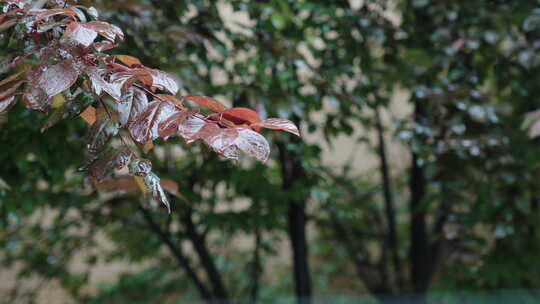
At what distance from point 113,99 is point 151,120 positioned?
2.8 inches

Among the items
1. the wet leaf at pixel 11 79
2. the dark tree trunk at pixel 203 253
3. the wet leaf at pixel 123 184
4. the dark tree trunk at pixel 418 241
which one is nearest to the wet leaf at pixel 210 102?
the wet leaf at pixel 11 79

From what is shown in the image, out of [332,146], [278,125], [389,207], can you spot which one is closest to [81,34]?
[278,125]

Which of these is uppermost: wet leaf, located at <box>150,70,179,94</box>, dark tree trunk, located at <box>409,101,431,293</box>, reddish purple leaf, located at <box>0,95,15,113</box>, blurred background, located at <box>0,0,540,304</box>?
wet leaf, located at <box>150,70,179,94</box>

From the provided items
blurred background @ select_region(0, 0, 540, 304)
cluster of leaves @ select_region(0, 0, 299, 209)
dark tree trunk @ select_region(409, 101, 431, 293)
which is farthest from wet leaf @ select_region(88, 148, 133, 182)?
dark tree trunk @ select_region(409, 101, 431, 293)

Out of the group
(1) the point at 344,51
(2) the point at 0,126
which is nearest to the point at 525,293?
(1) the point at 344,51

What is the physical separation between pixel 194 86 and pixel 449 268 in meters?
1.29

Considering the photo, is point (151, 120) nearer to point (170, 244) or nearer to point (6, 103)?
point (6, 103)

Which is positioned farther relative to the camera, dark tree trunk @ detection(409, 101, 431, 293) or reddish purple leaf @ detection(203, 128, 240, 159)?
dark tree trunk @ detection(409, 101, 431, 293)

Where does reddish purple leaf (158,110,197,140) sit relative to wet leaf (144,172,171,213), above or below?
above

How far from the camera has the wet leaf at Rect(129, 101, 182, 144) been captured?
60 centimetres

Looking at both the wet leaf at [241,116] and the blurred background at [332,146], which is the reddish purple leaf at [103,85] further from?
the blurred background at [332,146]

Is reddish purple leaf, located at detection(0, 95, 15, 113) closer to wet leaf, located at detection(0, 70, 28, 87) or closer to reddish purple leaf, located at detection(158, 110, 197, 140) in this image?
wet leaf, located at detection(0, 70, 28, 87)

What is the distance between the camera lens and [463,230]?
156cm

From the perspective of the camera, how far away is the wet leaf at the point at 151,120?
1.98 feet
